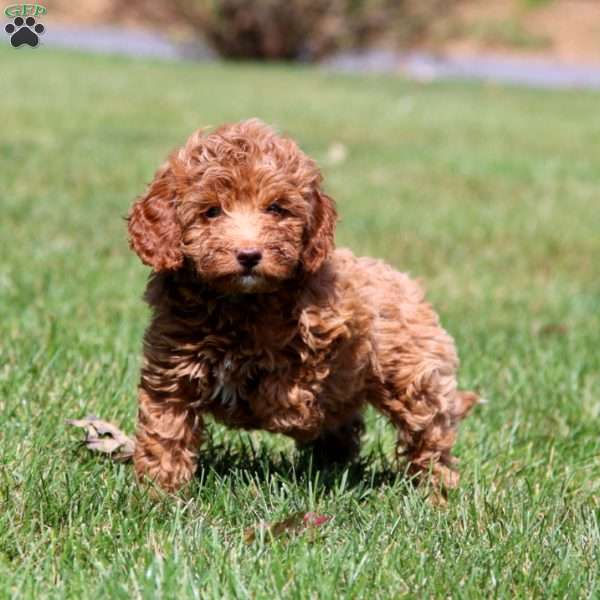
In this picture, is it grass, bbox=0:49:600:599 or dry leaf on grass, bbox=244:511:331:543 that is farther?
dry leaf on grass, bbox=244:511:331:543

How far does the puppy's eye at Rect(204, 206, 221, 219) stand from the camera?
3.95m

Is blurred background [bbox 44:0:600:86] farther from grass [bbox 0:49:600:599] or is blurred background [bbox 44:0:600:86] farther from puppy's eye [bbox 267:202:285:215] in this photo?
puppy's eye [bbox 267:202:285:215]

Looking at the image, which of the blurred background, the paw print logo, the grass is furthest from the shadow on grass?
the blurred background

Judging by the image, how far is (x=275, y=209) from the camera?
3.98m

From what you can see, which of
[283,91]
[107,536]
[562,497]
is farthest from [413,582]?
[283,91]

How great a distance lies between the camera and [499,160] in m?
12.8

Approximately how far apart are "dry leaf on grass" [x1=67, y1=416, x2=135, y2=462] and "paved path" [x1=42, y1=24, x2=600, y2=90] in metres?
21.0

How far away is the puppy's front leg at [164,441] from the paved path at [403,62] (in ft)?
69.9

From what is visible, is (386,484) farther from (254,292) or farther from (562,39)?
(562,39)

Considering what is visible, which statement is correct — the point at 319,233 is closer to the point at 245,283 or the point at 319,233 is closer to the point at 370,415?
the point at 245,283

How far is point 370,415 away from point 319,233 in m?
1.40

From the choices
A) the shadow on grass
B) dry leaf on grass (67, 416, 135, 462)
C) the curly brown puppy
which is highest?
the curly brown puppy

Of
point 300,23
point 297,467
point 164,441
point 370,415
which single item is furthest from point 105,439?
point 300,23

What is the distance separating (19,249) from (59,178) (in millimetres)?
2927
